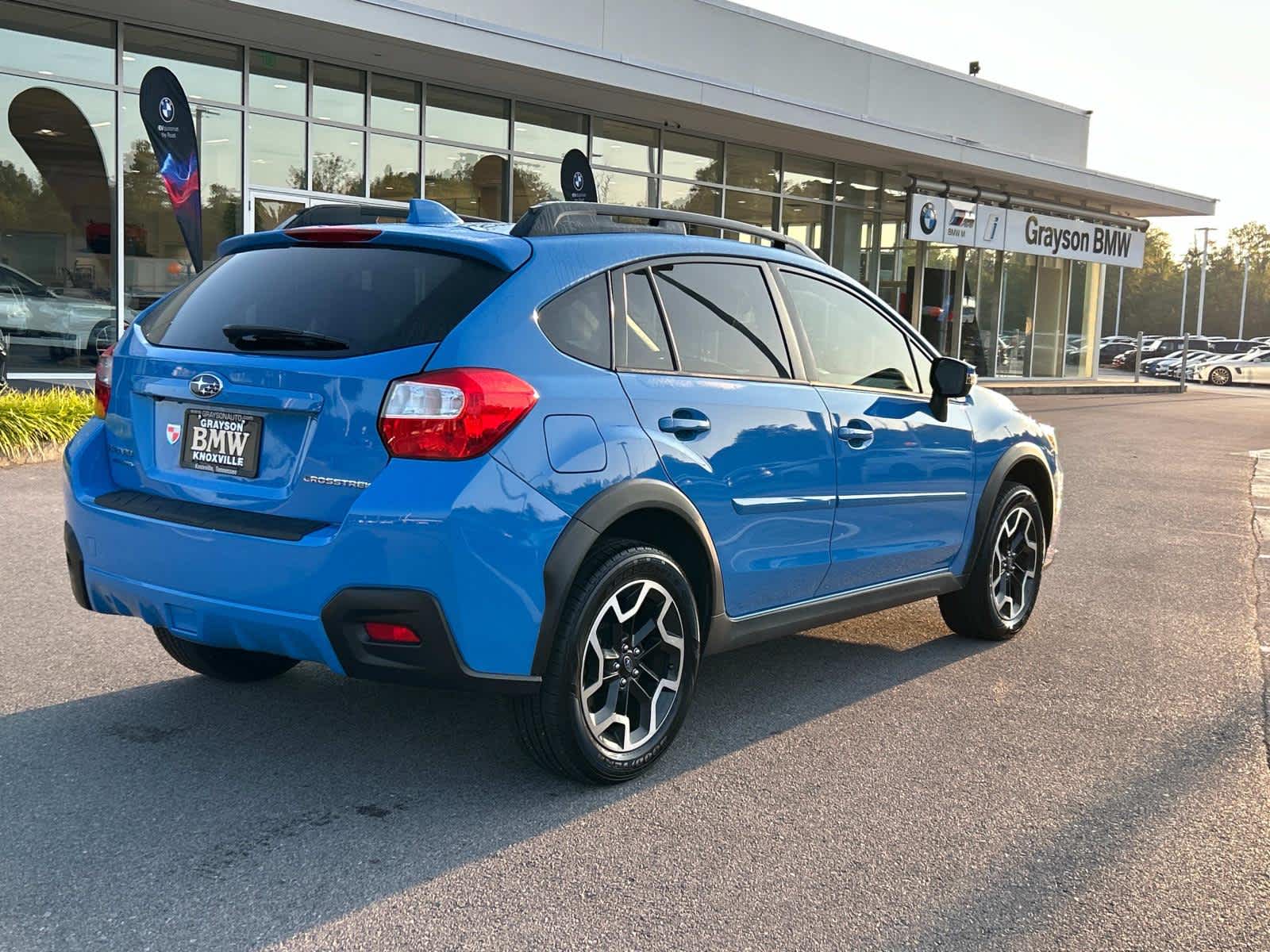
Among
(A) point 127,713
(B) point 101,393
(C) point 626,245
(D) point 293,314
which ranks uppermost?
(C) point 626,245

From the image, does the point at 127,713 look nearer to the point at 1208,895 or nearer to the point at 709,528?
the point at 709,528

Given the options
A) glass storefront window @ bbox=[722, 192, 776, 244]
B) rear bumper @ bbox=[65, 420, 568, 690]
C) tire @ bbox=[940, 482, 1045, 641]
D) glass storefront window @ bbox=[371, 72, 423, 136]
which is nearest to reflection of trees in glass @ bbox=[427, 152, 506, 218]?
glass storefront window @ bbox=[371, 72, 423, 136]

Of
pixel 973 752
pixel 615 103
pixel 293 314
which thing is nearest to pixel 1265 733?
pixel 973 752

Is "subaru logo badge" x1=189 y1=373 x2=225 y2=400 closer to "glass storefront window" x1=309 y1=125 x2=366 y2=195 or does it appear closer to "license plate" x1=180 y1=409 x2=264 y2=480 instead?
"license plate" x1=180 y1=409 x2=264 y2=480

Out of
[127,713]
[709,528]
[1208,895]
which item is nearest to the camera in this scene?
[1208,895]

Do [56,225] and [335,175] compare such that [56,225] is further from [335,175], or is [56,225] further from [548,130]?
[548,130]

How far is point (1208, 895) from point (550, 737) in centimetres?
183

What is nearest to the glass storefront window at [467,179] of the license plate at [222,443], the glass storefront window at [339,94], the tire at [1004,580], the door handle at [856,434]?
the glass storefront window at [339,94]

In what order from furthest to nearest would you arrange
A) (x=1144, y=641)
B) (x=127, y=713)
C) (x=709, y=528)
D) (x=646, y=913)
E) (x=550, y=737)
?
(x=1144, y=641) < (x=127, y=713) < (x=709, y=528) < (x=550, y=737) < (x=646, y=913)

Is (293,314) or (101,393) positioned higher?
(293,314)

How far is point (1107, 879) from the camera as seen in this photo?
11.1 feet

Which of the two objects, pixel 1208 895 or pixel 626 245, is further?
pixel 626 245

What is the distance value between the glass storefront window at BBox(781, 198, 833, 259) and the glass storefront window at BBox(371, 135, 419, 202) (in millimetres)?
8870

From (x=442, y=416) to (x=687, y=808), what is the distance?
1376 millimetres
